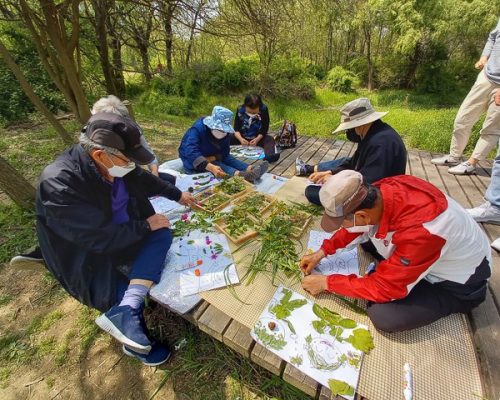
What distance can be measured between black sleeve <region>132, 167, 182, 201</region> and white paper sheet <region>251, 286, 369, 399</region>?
4.74 feet

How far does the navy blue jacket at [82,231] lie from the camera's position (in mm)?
1715

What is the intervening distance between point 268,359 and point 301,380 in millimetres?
210

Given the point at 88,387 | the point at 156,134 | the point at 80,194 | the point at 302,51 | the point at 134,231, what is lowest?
the point at 88,387

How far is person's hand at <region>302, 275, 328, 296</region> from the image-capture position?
1837 mm

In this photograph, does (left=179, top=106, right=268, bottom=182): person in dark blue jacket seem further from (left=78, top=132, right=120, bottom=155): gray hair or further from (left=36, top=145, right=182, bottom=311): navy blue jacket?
(left=78, top=132, right=120, bottom=155): gray hair

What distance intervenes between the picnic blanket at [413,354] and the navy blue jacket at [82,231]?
709mm

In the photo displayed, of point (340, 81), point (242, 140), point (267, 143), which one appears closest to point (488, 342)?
point (267, 143)

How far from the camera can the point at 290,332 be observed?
1672 mm

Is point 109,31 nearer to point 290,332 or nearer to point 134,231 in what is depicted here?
point 134,231

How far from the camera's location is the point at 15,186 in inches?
124

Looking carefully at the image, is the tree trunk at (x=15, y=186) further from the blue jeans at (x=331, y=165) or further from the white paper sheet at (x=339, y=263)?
the blue jeans at (x=331, y=165)

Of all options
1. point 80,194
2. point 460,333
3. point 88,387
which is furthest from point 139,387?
point 460,333

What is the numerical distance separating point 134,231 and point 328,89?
42.1 feet

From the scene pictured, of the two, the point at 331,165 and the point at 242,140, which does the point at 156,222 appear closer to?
the point at 331,165
